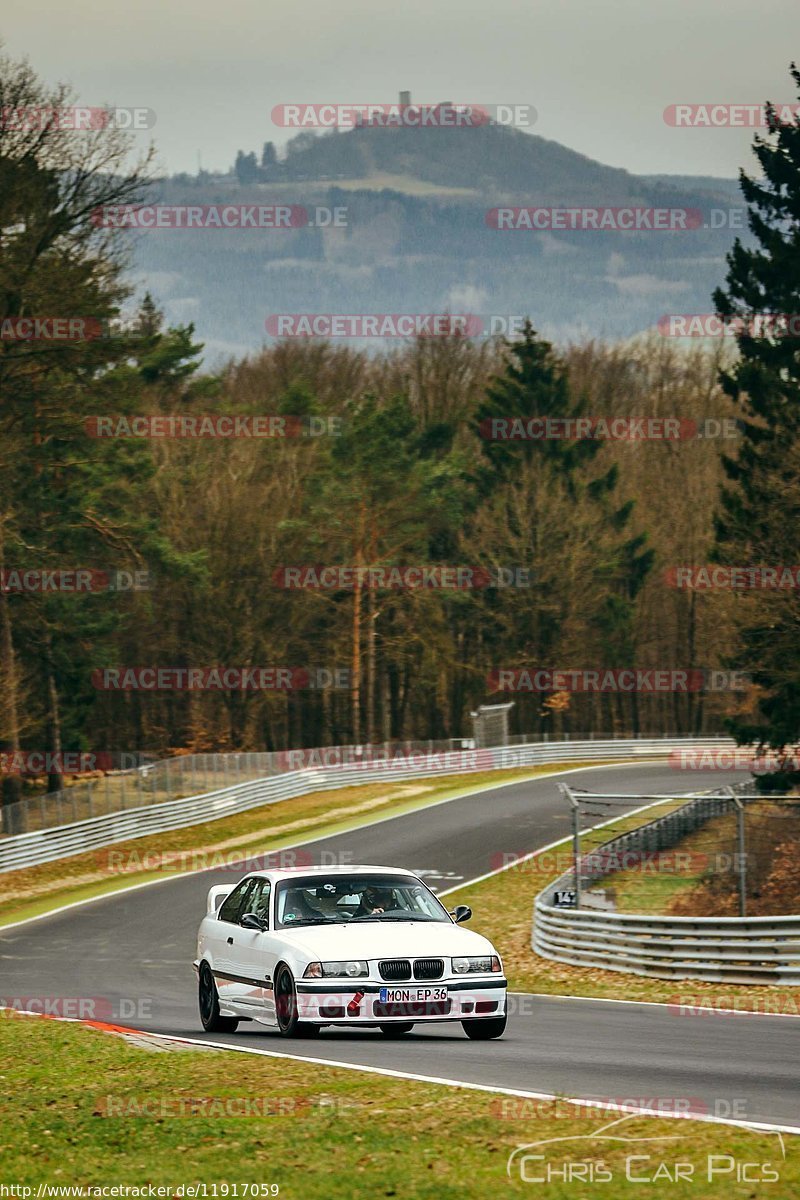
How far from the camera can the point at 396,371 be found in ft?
302

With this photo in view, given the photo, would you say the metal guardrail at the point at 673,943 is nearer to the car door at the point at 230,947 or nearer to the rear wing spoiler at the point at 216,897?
the rear wing spoiler at the point at 216,897

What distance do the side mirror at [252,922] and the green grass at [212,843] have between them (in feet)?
70.1

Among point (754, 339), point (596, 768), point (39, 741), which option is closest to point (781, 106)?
point (754, 339)

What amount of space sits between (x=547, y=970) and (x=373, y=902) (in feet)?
34.8

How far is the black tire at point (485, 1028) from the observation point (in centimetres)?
1330

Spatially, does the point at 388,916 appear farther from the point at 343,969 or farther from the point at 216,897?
the point at 216,897

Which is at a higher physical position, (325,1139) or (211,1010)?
(325,1139)

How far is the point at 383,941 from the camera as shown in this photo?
13055mm

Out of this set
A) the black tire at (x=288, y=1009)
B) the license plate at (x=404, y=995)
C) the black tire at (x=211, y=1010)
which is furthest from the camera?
the black tire at (x=211, y=1010)

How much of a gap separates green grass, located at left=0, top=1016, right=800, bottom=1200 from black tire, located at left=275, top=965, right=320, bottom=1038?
191 centimetres

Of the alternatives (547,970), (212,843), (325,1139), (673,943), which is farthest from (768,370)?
(325,1139)

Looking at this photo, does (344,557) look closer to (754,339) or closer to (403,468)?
(403,468)

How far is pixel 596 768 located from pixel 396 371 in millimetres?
35486

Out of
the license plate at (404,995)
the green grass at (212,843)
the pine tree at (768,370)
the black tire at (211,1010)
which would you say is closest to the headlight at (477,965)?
the license plate at (404,995)
